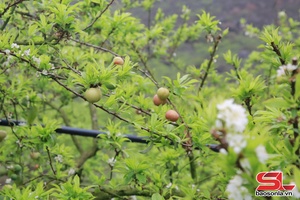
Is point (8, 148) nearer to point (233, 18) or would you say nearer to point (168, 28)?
point (168, 28)

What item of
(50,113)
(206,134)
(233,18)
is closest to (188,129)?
(206,134)

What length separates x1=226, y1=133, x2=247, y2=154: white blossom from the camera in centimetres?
85

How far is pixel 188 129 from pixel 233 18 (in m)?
13.9

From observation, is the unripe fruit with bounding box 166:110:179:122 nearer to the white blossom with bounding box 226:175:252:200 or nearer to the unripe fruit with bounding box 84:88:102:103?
the unripe fruit with bounding box 84:88:102:103

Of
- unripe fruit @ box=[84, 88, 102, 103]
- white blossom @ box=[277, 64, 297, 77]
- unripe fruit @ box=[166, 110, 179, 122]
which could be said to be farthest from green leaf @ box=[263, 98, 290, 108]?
unripe fruit @ box=[84, 88, 102, 103]

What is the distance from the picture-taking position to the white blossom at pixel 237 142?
33.4 inches

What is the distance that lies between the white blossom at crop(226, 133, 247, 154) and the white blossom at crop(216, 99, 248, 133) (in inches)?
0.8

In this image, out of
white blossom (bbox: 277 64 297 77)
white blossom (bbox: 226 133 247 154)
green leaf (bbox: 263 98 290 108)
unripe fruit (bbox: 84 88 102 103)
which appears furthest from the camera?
unripe fruit (bbox: 84 88 102 103)

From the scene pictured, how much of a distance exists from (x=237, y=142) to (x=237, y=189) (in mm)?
143

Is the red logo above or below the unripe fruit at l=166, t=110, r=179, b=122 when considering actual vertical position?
below

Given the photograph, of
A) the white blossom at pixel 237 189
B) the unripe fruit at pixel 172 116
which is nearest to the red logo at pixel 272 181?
the white blossom at pixel 237 189

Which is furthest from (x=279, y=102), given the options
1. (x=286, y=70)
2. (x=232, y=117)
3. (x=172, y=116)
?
(x=172, y=116)

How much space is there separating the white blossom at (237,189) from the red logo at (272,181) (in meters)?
0.07

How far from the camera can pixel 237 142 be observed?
2.81 ft
